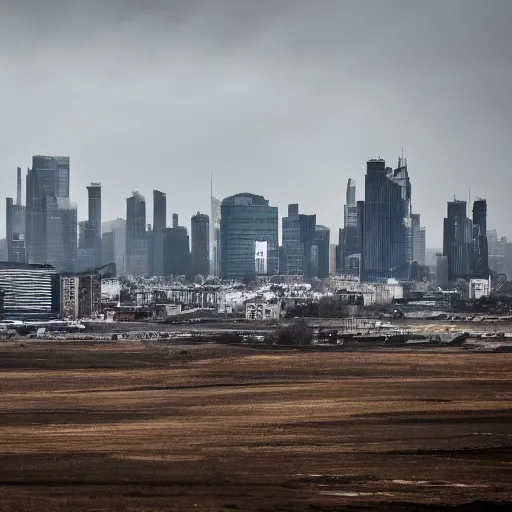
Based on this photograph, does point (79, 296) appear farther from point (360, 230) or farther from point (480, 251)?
point (360, 230)

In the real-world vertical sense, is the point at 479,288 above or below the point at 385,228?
below

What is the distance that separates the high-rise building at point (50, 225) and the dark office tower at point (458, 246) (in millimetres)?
15740

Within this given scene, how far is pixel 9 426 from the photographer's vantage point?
847 cm

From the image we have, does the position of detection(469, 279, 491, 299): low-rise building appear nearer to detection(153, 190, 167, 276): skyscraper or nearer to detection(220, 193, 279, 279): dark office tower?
detection(153, 190, 167, 276): skyscraper

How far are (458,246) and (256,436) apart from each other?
115ft

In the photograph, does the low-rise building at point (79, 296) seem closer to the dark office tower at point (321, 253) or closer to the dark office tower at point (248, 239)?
the dark office tower at point (321, 253)

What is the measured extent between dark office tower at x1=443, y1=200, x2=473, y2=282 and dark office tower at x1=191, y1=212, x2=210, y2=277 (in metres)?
13.5

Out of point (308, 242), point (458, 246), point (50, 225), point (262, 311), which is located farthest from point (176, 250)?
point (262, 311)

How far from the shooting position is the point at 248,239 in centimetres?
5509

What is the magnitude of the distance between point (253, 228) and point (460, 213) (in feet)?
64.2

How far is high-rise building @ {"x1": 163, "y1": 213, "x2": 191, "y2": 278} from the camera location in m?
52.8

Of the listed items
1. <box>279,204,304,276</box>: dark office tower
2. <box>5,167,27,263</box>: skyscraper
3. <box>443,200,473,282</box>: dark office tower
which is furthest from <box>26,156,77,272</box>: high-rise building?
<box>443,200,473,282</box>: dark office tower

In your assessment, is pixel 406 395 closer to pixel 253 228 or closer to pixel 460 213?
pixel 460 213

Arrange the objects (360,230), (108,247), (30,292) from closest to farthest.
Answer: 1. (30,292)
2. (360,230)
3. (108,247)
